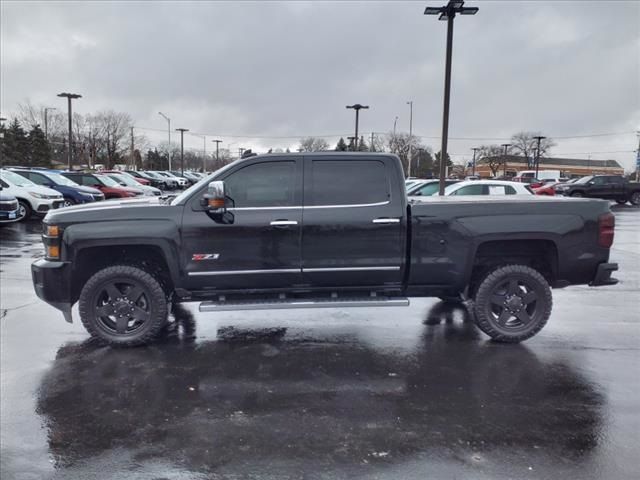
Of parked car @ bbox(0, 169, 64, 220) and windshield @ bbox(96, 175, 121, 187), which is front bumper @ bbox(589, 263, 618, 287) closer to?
parked car @ bbox(0, 169, 64, 220)

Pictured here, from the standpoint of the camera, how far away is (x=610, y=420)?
12.3ft

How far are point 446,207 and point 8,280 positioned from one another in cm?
722

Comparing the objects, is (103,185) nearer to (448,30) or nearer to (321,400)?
(448,30)

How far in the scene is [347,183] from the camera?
17.8 ft

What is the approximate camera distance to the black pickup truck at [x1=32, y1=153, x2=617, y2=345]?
5133 mm

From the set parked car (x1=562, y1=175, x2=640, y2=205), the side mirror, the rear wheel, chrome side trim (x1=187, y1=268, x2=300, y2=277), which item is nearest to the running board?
chrome side trim (x1=187, y1=268, x2=300, y2=277)

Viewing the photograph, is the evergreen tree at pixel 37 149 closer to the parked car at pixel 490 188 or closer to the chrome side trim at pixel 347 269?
the parked car at pixel 490 188

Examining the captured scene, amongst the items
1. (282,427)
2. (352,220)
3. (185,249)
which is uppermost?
(352,220)

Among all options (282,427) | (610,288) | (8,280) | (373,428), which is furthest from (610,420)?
(8,280)

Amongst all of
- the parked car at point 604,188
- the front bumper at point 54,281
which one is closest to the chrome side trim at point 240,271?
the front bumper at point 54,281

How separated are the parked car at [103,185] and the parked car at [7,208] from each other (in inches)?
304

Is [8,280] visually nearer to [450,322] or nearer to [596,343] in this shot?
[450,322]

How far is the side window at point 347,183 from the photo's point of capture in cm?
537

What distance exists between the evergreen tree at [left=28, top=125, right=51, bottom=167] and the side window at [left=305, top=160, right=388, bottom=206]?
69.0 metres
